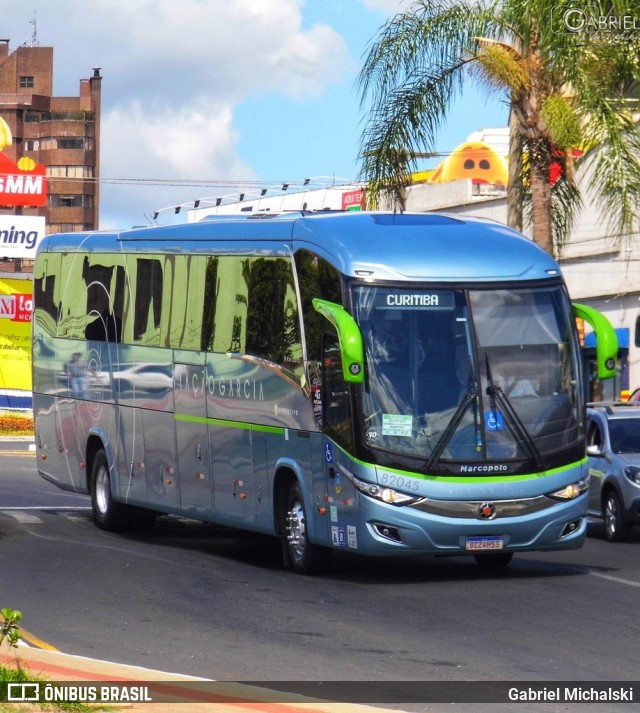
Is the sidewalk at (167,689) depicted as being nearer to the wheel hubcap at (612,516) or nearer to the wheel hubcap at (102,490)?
the wheel hubcap at (102,490)

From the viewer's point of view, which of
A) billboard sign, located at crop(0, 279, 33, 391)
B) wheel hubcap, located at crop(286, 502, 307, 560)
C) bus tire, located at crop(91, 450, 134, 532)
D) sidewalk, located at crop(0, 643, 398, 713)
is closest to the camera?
sidewalk, located at crop(0, 643, 398, 713)

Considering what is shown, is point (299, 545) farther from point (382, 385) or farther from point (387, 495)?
point (382, 385)

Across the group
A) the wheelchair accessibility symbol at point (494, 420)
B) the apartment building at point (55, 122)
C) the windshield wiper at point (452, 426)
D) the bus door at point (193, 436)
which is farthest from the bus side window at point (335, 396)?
the apartment building at point (55, 122)

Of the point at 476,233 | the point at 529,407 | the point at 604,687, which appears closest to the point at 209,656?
the point at 604,687

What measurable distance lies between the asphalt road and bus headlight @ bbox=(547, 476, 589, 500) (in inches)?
32.3

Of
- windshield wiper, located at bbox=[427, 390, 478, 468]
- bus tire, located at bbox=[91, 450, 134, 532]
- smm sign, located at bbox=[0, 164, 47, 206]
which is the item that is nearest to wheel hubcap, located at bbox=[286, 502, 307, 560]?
windshield wiper, located at bbox=[427, 390, 478, 468]

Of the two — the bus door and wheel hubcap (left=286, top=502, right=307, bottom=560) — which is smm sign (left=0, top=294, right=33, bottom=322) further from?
wheel hubcap (left=286, top=502, right=307, bottom=560)

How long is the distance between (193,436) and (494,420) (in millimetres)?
4573

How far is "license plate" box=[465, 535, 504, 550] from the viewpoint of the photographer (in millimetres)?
14297

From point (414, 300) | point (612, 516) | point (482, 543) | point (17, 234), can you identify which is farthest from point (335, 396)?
point (17, 234)

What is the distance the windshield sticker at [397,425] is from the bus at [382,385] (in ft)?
0.04

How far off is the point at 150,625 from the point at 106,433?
8661 millimetres

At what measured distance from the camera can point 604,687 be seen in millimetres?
9555

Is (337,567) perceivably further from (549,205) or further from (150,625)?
(549,205)
